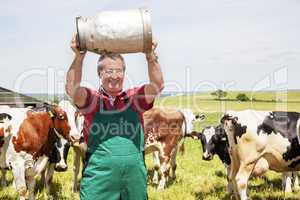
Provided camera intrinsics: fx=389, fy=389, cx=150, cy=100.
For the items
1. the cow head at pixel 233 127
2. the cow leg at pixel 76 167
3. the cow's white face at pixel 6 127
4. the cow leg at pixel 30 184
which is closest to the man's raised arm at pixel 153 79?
the cow head at pixel 233 127

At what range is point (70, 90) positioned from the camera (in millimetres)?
3330

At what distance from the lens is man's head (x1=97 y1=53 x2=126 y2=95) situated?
3.31m

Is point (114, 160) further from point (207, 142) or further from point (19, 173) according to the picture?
point (207, 142)

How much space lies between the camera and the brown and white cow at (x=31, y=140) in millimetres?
6730

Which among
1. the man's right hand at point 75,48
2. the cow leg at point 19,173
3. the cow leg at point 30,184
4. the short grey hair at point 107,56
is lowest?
the cow leg at point 30,184

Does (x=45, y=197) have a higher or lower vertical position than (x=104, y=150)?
lower

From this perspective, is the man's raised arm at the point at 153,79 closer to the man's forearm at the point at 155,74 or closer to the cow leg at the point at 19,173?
the man's forearm at the point at 155,74

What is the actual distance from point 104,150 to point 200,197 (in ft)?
16.3

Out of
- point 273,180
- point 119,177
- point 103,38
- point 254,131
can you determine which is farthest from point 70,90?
point 273,180

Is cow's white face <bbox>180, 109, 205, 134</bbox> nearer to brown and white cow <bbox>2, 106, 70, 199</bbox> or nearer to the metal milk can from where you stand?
brown and white cow <bbox>2, 106, 70, 199</bbox>

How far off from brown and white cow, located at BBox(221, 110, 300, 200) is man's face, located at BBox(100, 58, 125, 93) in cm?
388

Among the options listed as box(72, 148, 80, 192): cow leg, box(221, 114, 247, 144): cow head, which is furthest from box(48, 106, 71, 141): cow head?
box(221, 114, 247, 144): cow head

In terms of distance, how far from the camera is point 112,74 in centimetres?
332

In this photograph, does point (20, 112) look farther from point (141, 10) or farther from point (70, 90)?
point (141, 10)
